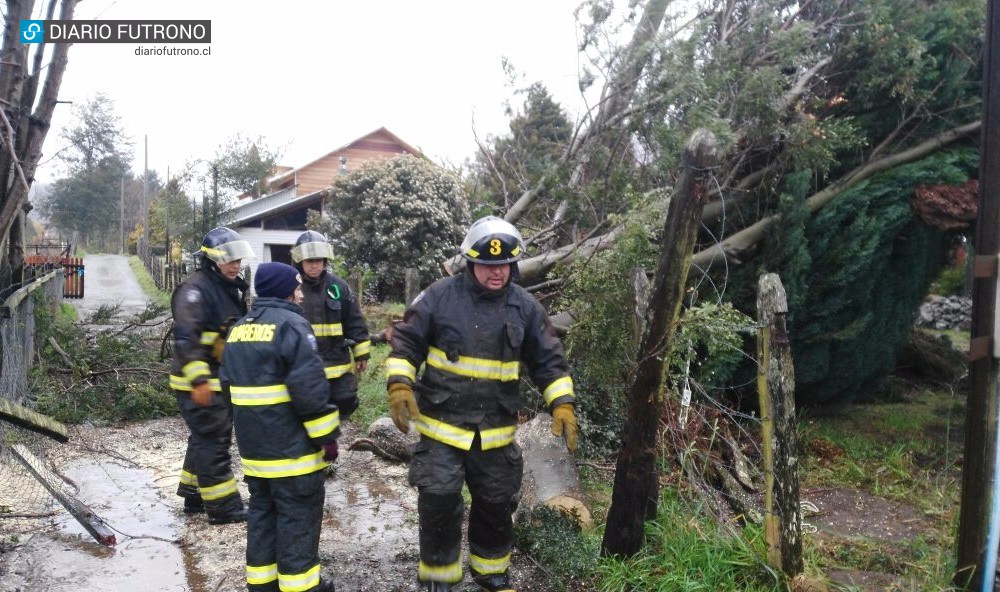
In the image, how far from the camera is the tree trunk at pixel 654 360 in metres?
3.25

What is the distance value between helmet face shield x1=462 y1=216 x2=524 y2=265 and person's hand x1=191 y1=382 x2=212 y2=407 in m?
1.80

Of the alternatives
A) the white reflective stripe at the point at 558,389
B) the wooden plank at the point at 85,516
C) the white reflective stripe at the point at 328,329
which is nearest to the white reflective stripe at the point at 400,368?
the white reflective stripe at the point at 558,389

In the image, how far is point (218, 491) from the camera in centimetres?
430

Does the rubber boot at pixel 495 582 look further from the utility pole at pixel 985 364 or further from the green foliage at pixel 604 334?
the utility pole at pixel 985 364

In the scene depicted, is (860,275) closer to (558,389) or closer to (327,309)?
(558,389)

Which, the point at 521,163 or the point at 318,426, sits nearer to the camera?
the point at 318,426

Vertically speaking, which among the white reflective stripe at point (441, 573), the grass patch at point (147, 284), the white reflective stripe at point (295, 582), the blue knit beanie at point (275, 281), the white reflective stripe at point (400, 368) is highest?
the blue knit beanie at point (275, 281)

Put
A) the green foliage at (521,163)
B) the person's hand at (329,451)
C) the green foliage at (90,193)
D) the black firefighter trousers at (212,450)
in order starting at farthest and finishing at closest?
1. the green foliage at (90,193)
2. the green foliage at (521,163)
3. the black firefighter trousers at (212,450)
4. the person's hand at (329,451)

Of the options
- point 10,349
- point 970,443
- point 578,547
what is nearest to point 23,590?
point 10,349

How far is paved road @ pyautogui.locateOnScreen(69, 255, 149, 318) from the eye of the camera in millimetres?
17811

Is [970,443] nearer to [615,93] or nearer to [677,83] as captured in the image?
[677,83]

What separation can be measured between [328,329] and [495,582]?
7.35 ft

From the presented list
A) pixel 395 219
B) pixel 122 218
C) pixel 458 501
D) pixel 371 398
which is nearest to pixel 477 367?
pixel 458 501

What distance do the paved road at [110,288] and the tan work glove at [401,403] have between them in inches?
550
